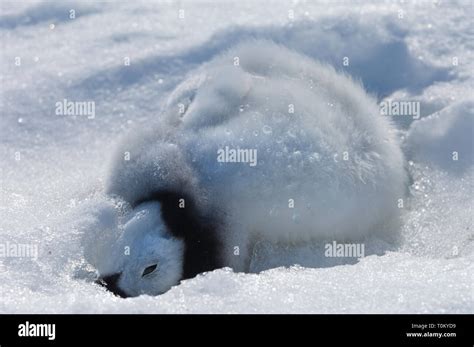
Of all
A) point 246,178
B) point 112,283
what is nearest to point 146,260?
point 112,283

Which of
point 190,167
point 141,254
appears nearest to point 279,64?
point 190,167

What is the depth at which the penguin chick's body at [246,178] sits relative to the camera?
2.65 m

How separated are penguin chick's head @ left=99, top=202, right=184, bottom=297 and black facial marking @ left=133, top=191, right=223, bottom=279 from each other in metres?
0.03

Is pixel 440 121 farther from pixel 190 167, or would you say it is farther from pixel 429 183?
pixel 190 167

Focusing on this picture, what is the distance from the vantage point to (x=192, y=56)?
414cm

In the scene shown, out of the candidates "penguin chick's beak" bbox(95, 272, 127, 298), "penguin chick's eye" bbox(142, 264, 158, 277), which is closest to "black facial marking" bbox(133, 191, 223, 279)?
"penguin chick's eye" bbox(142, 264, 158, 277)

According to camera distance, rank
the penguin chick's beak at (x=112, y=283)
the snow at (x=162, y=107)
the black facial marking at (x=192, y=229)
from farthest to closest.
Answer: the black facial marking at (x=192, y=229) < the penguin chick's beak at (x=112, y=283) < the snow at (x=162, y=107)

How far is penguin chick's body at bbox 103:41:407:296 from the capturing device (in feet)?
8.71

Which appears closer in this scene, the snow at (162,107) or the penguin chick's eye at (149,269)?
the snow at (162,107)

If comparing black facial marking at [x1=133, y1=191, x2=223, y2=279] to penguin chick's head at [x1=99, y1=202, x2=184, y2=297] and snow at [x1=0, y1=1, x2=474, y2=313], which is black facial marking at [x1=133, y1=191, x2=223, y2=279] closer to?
penguin chick's head at [x1=99, y1=202, x2=184, y2=297]

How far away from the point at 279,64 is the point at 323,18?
1187 mm

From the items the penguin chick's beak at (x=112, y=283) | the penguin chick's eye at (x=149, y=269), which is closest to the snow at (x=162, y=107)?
the penguin chick's beak at (x=112, y=283)

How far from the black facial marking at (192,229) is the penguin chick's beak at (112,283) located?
26 centimetres

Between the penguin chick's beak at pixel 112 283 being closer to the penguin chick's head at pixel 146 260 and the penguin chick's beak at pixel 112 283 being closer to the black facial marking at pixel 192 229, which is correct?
the penguin chick's head at pixel 146 260
